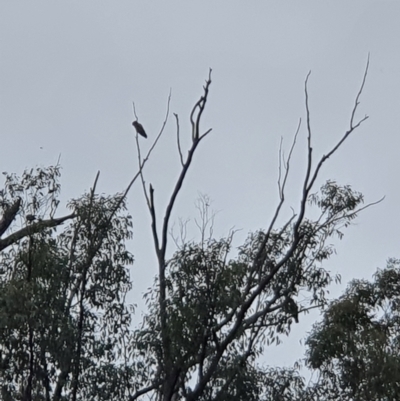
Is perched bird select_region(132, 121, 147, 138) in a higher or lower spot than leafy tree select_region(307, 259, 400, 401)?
higher

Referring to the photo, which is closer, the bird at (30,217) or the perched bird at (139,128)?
the bird at (30,217)

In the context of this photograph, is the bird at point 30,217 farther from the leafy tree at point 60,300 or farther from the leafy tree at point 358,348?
the leafy tree at point 358,348

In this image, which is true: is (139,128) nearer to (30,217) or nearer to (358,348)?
(30,217)

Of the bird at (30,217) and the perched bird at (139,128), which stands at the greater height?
the perched bird at (139,128)

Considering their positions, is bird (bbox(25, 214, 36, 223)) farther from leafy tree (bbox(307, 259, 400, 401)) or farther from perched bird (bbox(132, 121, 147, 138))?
leafy tree (bbox(307, 259, 400, 401))

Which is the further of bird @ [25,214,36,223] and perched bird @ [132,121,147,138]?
perched bird @ [132,121,147,138]

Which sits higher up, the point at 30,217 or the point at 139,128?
the point at 139,128

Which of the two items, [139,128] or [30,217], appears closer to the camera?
[30,217]

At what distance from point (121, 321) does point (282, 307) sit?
77.9 inches

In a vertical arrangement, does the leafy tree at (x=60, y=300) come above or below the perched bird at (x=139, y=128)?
below

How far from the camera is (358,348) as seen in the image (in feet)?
38.4

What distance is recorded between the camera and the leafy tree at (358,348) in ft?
36.7

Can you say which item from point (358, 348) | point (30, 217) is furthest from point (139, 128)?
point (358, 348)

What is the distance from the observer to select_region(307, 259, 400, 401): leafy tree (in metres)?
11.2
